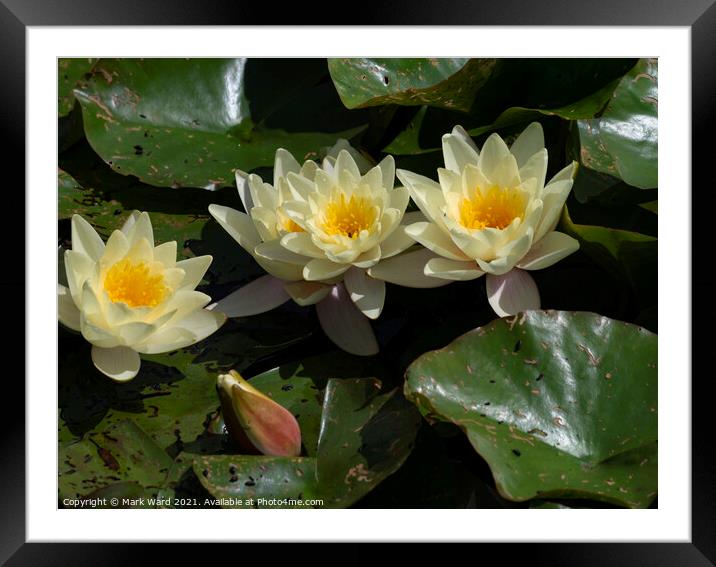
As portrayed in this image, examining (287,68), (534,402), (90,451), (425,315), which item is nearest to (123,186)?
(287,68)

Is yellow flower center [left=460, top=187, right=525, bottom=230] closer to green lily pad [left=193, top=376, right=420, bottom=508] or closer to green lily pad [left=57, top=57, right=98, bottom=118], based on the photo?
green lily pad [left=193, top=376, right=420, bottom=508]

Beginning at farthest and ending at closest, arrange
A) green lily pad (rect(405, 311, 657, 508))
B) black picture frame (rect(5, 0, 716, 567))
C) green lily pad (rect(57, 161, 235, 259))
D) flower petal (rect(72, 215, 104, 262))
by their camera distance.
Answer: green lily pad (rect(57, 161, 235, 259)) → flower petal (rect(72, 215, 104, 262)) → black picture frame (rect(5, 0, 716, 567)) → green lily pad (rect(405, 311, 657, 508))

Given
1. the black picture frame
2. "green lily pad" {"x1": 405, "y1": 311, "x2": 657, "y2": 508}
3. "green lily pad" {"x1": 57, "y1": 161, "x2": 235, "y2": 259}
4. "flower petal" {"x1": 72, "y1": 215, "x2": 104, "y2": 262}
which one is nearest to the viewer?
"green lily pad" {"x1": 405, "y1": 311, "x2": 657, "y2": 508}

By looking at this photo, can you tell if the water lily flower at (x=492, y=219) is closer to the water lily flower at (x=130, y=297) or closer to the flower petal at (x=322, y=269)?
the flower petal at (x=322, y=269)

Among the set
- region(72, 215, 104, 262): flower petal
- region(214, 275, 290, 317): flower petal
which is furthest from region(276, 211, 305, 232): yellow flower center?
region(72, 215, 104, 262): flower petal

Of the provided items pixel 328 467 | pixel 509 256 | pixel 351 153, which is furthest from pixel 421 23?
pixel 328 467

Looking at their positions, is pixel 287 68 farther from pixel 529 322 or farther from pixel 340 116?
pixel 529 322

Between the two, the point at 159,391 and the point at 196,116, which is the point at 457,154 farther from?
the point at 159,391
